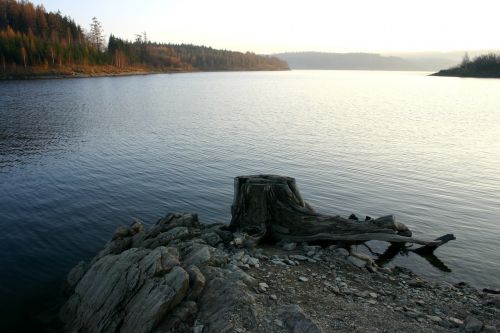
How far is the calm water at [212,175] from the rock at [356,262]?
4267 mm

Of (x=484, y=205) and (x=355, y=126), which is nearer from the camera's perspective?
(x=484, y=205)

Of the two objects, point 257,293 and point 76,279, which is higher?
point 257,293

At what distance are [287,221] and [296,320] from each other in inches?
307

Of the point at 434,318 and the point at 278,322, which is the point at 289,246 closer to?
the point at 278,322

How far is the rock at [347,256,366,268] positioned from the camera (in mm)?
16141

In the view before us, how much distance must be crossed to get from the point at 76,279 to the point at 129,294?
542 centimetres

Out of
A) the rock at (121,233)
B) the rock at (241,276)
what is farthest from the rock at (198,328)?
the rock at (121,233)

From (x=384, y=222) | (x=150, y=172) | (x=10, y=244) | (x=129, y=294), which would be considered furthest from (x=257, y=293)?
(x=150, y=172)

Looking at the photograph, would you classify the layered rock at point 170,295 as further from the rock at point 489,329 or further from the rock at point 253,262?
the rock at point 489,329

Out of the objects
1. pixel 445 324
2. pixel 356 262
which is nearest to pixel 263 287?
pixel 356 262

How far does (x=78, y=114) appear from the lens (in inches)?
2813

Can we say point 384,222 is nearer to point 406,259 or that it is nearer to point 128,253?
point 406,259

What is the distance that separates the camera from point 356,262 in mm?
16266

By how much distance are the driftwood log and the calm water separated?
265cm
